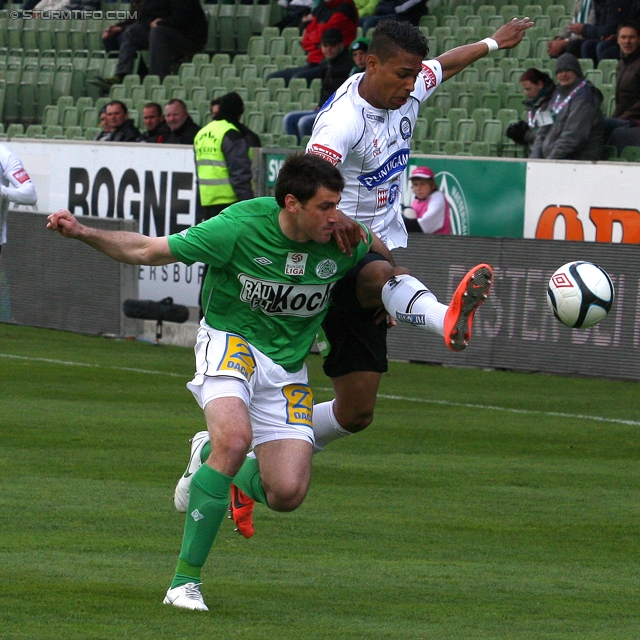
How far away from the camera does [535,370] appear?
1277 centimetres

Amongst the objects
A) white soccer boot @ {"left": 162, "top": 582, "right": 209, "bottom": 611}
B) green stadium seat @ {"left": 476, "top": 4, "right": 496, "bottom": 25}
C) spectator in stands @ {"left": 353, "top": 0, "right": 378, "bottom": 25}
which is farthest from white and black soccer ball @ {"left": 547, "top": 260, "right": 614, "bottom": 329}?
spectator in stands @ {"left": 353, "top": 0, "right": 378, "bottom": 25}

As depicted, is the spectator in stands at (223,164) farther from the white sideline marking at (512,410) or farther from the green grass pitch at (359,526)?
the white sideline marking at (512,410)

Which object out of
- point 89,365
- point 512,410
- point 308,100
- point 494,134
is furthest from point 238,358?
point 308,100

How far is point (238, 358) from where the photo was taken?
546 cm

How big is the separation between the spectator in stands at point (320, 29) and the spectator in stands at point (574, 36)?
8.11ft

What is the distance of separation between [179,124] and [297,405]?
1063 centimetres

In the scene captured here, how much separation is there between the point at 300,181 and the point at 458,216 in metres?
8.58

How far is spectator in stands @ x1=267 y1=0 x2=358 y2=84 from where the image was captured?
56.6 ft

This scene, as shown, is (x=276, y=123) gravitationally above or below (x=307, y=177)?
above

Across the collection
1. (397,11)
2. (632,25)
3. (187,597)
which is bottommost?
(187,597)

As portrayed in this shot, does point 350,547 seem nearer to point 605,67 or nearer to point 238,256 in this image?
point 238,256

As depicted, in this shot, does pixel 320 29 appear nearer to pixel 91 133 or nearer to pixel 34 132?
pixel 91 133

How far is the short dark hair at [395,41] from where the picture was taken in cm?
625

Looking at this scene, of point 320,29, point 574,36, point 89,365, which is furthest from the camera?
point 320,29
